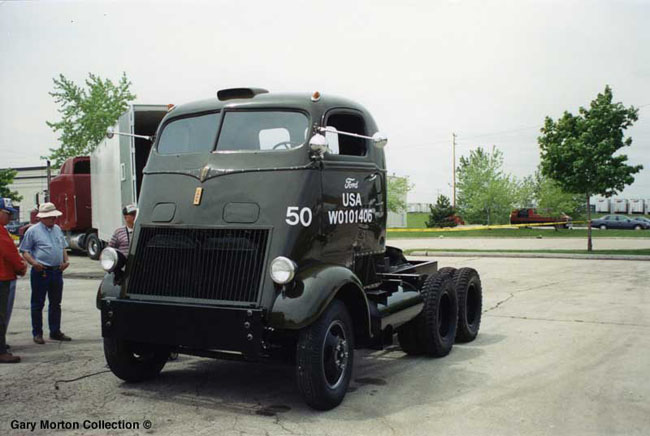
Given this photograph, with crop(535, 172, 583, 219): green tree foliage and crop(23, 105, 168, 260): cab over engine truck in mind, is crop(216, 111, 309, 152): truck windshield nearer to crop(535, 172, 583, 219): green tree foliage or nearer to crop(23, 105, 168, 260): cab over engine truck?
crop(23, 105, 168, 260): cab over engine truck

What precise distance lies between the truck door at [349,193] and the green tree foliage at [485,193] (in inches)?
1690

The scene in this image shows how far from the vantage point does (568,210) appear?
4319cm

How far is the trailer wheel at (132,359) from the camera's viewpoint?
→ 5.62 meters

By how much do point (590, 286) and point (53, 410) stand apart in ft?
36.8

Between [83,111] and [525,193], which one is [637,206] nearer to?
[525,193]

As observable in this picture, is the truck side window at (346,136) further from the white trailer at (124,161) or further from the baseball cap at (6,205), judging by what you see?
the white trailer at (124,161)

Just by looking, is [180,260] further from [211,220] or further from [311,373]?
[311,373]

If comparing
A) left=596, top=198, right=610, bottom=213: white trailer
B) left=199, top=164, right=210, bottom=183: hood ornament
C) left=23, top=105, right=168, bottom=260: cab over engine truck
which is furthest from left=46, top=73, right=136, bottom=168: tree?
left=596, top=198, right=610, bottom=213: white trailer

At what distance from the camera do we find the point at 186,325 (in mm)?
5055

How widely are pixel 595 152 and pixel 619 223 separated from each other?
2866cm

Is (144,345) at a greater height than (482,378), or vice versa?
(144,345)

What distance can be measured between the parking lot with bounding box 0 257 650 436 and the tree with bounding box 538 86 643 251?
1495 centimetres

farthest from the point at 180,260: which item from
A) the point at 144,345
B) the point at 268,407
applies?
the point at 268,407

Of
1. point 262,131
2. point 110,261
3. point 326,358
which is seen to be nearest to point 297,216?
point 262,131
